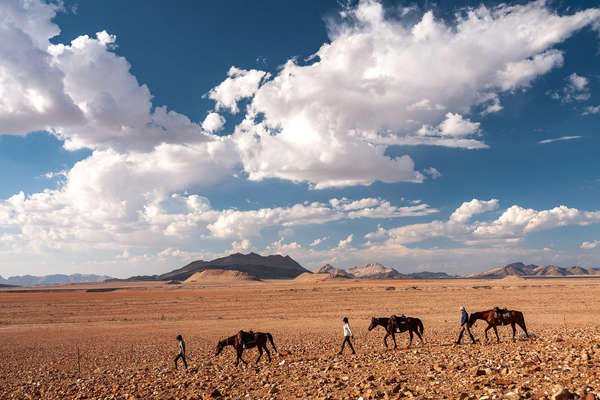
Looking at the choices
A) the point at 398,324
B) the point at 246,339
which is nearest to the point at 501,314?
the point at 398,324

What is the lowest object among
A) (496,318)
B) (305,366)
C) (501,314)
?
(305,366)

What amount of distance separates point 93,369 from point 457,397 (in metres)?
18.1

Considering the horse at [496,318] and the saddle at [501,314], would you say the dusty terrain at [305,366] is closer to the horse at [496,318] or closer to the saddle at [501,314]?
the horse at [496,318]

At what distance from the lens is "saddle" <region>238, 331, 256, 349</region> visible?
1889 centimetres

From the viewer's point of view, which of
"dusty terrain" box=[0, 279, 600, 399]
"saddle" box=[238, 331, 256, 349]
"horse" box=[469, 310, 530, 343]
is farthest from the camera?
"horse" box=[469, 310, 530, 343]

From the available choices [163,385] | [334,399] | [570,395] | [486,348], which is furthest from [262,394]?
[486,348]

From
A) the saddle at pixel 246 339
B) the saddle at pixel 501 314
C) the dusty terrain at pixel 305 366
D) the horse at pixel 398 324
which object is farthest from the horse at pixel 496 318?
the saddle at pixel 246 339

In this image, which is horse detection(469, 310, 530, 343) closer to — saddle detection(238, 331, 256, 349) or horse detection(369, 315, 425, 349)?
horse detection(369, 315, 425, 349)

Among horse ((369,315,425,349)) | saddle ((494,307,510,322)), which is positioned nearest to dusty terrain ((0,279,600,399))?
horse ((369,315,425,349))

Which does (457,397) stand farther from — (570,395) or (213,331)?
(213,331)

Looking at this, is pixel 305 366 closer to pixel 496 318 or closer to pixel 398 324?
pixel 398 324

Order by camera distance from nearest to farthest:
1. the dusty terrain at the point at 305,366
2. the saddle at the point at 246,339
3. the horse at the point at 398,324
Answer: the dusty terrain at the point at 305,366
the saddle at the point at 246,339
the horse at the point at 398,324

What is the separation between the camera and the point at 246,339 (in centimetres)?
1905

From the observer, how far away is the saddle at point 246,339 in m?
18.9
